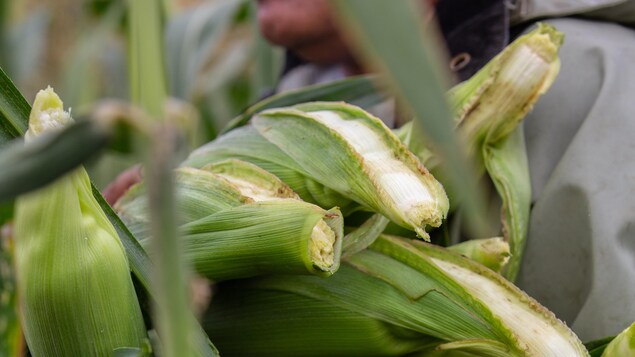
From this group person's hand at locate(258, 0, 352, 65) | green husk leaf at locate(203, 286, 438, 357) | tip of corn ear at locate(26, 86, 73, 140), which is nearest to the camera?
tip of corn ear at locate(26, 86, 73, 140)

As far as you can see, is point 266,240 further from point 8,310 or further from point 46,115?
point 8,310

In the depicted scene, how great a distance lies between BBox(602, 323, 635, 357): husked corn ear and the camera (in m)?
0.49

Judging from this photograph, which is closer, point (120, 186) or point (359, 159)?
point (359, 159)

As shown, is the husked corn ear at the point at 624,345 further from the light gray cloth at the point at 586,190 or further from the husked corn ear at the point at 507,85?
the husked corn ear at the point at 507,85

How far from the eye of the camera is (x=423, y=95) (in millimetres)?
167

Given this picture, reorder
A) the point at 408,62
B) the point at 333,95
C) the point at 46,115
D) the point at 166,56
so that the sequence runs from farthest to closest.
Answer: the point at 166,56 → the point at 333,95 → the point at 46,115 → the point at 408,62

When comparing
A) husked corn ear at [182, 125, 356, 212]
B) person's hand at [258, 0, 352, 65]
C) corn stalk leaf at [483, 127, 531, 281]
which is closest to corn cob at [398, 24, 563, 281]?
corn stalk leaf at [483, 127, 531, 281]

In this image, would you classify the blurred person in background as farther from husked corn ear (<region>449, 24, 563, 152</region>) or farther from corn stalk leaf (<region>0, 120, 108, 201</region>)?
corn stalk leaf (<region>0, 120, 108, 201</region>)

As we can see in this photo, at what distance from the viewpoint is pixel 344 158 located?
52 centimetres

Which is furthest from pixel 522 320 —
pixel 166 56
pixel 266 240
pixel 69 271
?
pixel 166 56

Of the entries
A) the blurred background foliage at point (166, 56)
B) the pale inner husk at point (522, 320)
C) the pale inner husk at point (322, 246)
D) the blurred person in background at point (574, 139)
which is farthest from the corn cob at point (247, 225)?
the blurred background foliage at point (166, 56)

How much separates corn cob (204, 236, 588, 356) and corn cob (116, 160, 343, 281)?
0.04 m

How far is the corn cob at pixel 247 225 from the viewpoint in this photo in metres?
0.48

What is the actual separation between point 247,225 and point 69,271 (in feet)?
0.37
